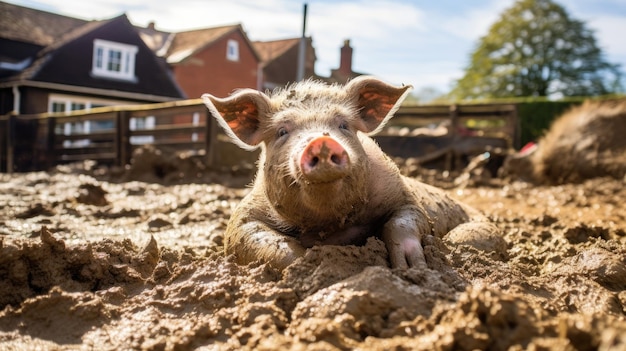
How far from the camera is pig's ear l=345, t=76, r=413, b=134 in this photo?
3.80 meters

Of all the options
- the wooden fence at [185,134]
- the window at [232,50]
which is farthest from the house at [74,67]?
the wooden fence at [185,134]

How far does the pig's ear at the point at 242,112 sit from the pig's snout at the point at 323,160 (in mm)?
1069

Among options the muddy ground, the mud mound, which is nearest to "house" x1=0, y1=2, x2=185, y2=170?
the mud mound

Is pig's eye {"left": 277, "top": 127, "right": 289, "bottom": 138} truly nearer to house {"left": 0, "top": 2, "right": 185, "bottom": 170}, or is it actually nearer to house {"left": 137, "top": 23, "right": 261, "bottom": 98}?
house {"left": 0, "top": 2, "right": 185, "bottom": 170}

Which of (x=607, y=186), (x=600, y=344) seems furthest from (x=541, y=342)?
(x=607, y=186)

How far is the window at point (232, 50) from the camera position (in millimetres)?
30875

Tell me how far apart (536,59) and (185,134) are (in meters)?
33.5

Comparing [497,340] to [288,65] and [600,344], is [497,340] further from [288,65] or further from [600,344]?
[288,65]

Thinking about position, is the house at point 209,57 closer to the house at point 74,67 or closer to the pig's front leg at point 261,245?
the house at point 74,67

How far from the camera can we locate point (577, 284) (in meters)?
2.76

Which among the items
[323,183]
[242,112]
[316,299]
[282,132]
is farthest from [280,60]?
[316,299]

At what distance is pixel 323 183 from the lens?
2.96m

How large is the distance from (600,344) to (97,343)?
1.68 metres

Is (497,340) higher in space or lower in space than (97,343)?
higher
